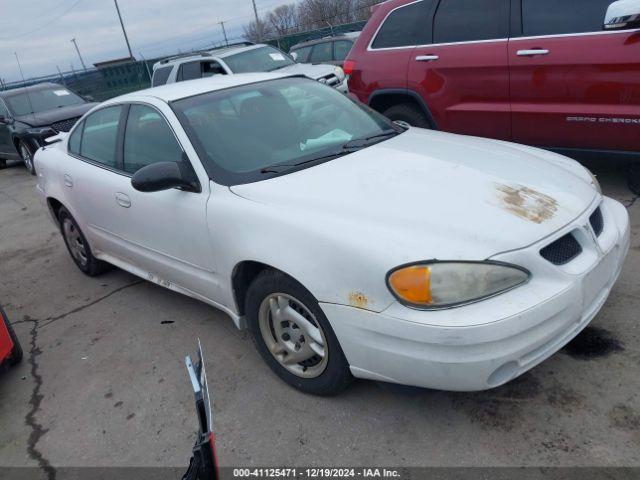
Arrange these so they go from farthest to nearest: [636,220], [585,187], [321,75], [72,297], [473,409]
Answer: [321,75] < [72,297] < [636,220] < [585,187] < [473,409]

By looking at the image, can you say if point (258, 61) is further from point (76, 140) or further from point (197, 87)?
point (197, 87)

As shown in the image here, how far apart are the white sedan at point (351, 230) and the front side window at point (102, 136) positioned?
0.08ft

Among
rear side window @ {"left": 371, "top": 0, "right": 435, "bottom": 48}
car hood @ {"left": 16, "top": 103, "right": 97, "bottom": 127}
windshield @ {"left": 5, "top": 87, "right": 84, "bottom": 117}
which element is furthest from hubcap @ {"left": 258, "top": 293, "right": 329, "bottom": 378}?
windshield @ {"left": 5, "top": 87, "right": 84, "bottom": 117}

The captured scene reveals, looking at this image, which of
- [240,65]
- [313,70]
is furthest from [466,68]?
[240,65]

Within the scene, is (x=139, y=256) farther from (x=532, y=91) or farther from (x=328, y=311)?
(x=532, y=91)

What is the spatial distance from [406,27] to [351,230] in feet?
13.0

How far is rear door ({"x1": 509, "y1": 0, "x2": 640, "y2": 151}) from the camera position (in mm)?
4191

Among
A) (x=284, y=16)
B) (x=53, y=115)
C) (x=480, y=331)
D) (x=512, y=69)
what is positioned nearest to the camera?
(x=480, y=331)

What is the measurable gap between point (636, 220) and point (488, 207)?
8.06 feet

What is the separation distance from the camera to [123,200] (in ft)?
12.2

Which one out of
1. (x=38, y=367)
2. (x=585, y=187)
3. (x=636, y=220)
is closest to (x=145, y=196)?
(x=38, y=367)

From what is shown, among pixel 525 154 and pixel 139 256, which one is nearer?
pixel 525 154

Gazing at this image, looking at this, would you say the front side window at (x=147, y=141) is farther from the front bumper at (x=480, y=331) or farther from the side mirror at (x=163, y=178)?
the front bumper at (x=480, y=331)

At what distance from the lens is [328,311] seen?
7.93 feet
